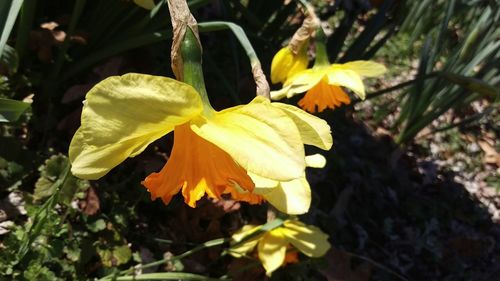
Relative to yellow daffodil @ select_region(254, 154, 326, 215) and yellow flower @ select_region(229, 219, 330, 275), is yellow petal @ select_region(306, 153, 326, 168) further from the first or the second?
yellow flower @ select_region(229, 219, 330, 275)

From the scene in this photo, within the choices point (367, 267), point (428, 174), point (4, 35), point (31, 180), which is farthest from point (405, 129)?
point (4, 35)

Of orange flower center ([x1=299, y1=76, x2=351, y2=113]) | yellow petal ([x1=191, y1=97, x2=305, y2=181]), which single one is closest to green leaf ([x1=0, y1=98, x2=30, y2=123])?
yellow petal ([x1=191, y1=97, x2=305, y2=181])

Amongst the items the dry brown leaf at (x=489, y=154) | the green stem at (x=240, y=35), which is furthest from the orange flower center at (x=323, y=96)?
the dry brown leaf at (x=489, y=154)

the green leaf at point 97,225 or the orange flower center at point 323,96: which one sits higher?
the orange flower center at point 323,96

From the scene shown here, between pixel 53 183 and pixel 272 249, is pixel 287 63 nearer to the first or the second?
pixel 272 249

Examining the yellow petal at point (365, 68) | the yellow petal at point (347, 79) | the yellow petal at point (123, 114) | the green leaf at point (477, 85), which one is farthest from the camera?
the green leaf at point (477, 85)

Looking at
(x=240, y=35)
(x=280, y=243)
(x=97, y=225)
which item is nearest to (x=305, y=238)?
(x=280, y=243)

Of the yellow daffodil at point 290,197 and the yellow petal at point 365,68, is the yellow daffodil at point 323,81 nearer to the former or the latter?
the yellow petal at point 365,68
